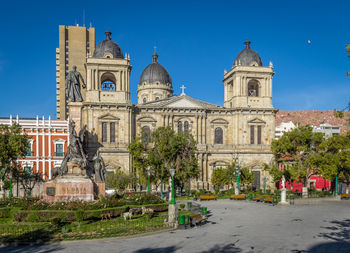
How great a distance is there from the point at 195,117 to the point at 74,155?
28.2 meters

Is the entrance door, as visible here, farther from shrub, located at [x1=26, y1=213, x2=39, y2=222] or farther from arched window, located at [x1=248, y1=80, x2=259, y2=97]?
shrub, located at [x1=26, y1=213, x2=39, y2=222]

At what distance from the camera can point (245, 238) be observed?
1938 cm

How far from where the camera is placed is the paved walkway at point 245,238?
1702 centimetres

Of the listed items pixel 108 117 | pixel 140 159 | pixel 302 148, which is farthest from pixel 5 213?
pixel 302 148

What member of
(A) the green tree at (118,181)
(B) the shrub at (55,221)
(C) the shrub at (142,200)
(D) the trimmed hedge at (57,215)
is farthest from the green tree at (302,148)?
(B) the shrub at (55,221)

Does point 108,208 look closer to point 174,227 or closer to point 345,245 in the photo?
point 174,227

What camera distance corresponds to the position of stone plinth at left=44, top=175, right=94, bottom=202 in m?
24.4

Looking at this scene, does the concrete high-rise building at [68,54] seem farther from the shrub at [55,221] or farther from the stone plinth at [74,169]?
the shrub at [55,221]

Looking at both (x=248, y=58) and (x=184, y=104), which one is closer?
(x=184, y=104)

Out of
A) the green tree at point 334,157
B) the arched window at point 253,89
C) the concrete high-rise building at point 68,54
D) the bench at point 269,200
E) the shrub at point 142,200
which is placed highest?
the concrete high-rise building at point 68,54

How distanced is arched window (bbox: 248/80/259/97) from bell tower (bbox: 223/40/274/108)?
84cm

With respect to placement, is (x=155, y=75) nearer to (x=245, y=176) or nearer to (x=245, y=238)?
(x=245, y=176)

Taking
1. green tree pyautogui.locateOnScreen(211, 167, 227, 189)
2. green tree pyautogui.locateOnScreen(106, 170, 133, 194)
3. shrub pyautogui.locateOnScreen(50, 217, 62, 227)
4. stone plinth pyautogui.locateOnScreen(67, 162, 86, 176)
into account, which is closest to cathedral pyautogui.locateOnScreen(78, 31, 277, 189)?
green tree pyautogui.locateOnScreen(211, 167, 227, 189)

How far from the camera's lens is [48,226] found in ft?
65.9
